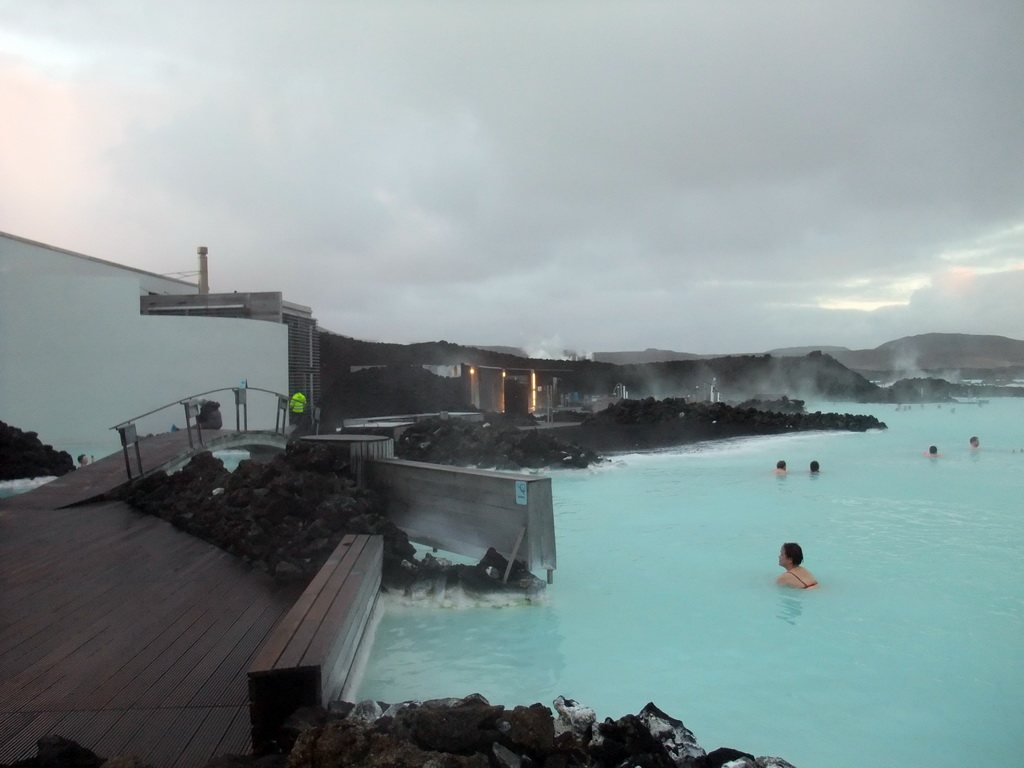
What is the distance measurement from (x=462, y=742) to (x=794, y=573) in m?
4.69

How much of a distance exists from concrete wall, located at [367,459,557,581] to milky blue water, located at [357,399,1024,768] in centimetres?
55

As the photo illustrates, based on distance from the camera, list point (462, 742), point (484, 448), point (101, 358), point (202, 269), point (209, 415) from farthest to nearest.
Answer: point (202, 269)
point (101, 358)
point (209, 415)
point (484, 448)
point (462, 742)

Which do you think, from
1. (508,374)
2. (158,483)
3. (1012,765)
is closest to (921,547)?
(1012,765)

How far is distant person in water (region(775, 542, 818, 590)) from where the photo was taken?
6184 mm

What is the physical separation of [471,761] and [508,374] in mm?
27363

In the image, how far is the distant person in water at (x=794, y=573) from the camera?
20.3 ft

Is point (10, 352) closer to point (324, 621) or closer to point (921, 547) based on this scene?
point (324, 621)

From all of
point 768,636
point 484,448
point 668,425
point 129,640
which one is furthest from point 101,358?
point 768,636

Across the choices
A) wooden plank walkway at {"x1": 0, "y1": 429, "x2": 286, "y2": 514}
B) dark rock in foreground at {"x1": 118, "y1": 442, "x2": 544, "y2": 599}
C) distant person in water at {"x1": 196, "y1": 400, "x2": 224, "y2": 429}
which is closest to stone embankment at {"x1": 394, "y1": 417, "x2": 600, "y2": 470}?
wooden plank walkway at {"x1": 0, "y1": 429, "x2": 286, "y2": 514}

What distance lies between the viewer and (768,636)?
515 cm

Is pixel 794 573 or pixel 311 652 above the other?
pixel 311 652

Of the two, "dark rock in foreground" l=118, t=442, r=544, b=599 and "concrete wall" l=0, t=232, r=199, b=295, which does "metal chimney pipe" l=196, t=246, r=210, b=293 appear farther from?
"dark rock in foreground" l=118, t=442, r=544, b=599

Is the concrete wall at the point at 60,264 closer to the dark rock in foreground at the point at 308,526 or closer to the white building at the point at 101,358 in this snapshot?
the white building at the point at 101,358

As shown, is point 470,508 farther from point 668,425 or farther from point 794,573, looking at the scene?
point 668,425
